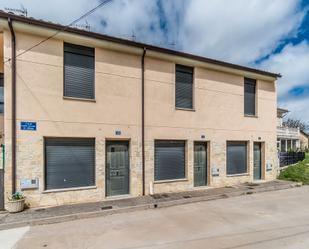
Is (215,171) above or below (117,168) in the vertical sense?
below

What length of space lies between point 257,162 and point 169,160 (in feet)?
21.1

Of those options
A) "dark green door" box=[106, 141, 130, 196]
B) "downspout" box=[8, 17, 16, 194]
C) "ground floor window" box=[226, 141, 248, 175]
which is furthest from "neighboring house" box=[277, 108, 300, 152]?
"downspout" box=[8, 17, 16, 194]

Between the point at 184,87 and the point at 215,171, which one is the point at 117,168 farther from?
the point at 215,171

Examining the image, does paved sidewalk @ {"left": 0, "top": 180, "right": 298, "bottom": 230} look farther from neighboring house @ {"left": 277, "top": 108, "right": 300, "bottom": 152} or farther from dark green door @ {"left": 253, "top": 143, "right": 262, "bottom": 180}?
neighboring house @ {"left": 277, "top": 108, "right": 300, "bottom": 152}

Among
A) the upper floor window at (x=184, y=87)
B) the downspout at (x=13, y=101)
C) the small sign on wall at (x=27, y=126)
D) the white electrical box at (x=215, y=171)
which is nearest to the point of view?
the downspout at (x=13, y=101)

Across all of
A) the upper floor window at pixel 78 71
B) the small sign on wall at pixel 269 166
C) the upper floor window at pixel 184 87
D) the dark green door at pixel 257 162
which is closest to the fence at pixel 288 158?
the small sign on wall at pixel 269 166

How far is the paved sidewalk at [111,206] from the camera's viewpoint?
24.4 ft

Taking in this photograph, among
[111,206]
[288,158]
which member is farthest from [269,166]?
[111,206]

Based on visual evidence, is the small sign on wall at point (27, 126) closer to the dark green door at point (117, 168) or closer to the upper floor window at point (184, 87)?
the dark green door at point (117, 168)

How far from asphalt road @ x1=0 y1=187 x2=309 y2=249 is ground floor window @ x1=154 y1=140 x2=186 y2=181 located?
2144mm

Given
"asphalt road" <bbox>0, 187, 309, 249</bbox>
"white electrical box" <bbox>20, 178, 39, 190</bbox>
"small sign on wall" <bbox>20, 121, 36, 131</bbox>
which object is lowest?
"asphalt road" <bbox>0, 187, 309, 249</bbox>

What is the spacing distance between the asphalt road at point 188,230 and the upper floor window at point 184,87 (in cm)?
491

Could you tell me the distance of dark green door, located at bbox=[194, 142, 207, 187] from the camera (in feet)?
40.5

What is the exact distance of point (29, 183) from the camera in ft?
27.7
